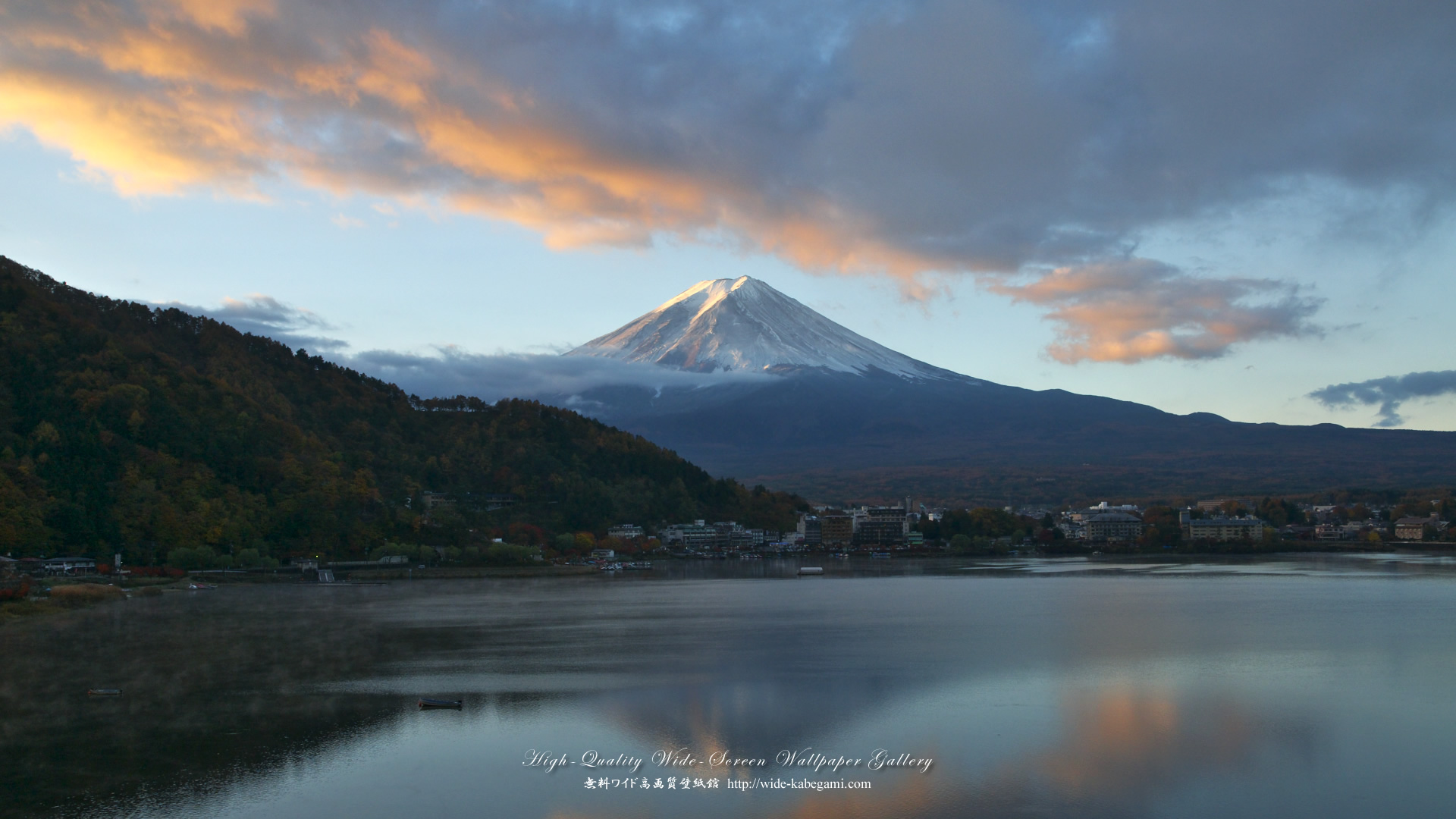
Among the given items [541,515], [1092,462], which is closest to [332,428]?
[541,515]

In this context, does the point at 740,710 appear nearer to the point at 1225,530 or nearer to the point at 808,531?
the point at 1225,530

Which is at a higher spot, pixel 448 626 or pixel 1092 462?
pixel 1092 462

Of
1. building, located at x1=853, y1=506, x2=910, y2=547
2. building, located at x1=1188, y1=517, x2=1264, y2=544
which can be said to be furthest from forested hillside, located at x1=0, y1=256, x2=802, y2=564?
building, located at x1=1188, y1=517, x2=1264, y2=544

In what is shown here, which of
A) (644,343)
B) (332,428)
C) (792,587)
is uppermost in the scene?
(644,343)

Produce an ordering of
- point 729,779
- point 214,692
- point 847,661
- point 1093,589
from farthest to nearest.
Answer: point 1093,589
point 847,661
point 214,692
point 729,779

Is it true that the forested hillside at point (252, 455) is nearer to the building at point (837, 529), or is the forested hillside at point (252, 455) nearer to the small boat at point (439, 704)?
the building at point (837, 529)

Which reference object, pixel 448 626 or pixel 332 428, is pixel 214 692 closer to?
pixel 448 626
